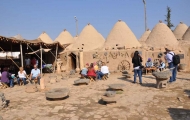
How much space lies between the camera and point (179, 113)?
165 inches

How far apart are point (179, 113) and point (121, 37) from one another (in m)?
11.6

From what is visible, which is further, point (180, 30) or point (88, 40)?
point (180, 30)

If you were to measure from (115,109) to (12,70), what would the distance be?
10.2 m

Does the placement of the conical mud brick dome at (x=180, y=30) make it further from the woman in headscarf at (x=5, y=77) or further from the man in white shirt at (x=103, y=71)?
the woman in headscarf at (x=5, y=77)

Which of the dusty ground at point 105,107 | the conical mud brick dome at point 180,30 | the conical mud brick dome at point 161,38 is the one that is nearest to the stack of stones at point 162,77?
the dusty ground at point 105,107

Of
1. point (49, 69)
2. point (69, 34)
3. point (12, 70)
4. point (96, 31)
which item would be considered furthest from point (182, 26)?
point (12, 70)

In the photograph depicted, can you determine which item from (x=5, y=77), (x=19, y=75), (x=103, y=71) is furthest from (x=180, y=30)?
(x=5, y=77)

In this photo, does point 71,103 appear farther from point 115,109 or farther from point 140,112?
point 140,112

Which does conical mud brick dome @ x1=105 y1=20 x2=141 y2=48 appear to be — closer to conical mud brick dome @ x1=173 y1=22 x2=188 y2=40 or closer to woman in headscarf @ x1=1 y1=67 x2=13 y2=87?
woman in headscarf @ x1=1 y1=67 x2=13 y2=87

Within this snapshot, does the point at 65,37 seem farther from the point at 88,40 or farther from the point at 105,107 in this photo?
the point at 105,107

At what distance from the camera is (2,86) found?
8.27 meters

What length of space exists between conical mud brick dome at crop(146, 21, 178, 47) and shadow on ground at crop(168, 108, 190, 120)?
11.6 metres

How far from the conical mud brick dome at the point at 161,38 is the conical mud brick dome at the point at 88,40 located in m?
4.98

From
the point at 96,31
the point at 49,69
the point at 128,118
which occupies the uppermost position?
the point at 96,31
